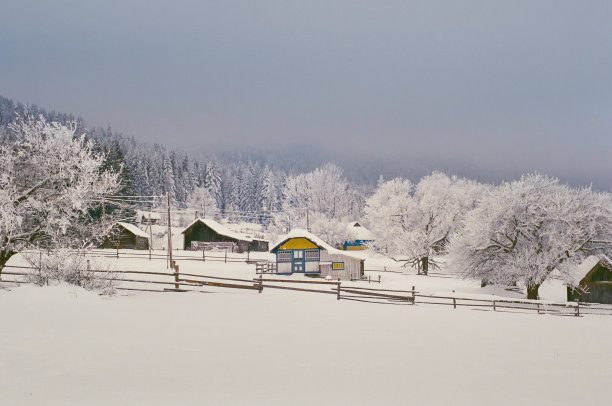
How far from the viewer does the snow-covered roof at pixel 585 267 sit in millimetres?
29891

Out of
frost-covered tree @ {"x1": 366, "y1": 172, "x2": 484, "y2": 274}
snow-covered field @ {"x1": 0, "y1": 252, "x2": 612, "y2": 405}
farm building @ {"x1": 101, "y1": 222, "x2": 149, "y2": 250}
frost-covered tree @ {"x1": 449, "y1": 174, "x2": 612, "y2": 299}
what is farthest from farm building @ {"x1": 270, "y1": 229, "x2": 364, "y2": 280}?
farm building @ {"x1": 101, "y1": 222, "x2": 149, "y2": 250}

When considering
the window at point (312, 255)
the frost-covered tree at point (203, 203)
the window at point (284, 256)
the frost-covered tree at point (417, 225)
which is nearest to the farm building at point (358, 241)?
the frost-covered tree at point (417, 225)

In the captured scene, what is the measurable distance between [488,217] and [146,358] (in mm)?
29604

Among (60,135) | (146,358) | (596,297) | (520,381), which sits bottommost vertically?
(596,297)

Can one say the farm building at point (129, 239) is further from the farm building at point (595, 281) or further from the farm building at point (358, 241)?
the farm building at point (595, 281)

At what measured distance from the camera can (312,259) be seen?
42562 mm

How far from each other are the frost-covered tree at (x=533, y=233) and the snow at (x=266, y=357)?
46.7 ft

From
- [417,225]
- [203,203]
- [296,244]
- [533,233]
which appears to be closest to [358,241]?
[417,225]

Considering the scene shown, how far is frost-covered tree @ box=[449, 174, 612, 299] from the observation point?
98.7 feet

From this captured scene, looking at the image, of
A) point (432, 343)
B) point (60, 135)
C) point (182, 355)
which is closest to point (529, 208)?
point (432, 343)

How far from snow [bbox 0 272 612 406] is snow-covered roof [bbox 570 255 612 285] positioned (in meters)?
15.0

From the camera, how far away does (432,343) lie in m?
12.8

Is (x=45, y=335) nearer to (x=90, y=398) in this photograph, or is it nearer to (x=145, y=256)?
(x=90, y=398)

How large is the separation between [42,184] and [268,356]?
48.6ft
